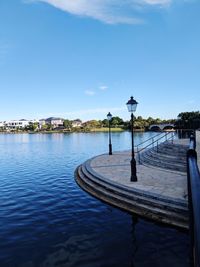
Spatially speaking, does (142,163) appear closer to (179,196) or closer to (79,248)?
(179,196)

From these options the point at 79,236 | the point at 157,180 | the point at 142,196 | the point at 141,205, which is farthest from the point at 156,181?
the point at 79,236

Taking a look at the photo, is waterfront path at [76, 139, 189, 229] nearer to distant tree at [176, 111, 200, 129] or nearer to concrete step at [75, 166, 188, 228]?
concrete step at [75, 166, 188, 228]

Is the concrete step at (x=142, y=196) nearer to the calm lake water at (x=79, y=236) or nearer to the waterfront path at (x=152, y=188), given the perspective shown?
the waterfront path at (x=152, y=188)

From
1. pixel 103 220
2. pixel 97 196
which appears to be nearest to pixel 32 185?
pixel 97 196

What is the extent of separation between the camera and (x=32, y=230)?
10.1m

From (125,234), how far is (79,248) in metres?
1.78

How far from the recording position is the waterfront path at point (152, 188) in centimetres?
1008

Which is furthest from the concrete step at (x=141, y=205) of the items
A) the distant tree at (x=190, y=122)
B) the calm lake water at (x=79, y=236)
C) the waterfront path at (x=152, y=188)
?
the distant tree at (x=190, y=122)

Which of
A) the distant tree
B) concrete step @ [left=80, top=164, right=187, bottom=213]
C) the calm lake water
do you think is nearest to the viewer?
the calm lake water

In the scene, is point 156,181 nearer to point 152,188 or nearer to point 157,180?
point 157,180

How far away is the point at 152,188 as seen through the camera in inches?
493

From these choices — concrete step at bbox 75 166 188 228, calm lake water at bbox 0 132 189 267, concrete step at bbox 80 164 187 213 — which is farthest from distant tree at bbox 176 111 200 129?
calm lake water at bbox 0 132 189 267

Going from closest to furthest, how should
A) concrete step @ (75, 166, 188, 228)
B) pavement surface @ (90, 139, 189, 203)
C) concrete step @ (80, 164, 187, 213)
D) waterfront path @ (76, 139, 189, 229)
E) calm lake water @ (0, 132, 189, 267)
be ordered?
calm lake water @ (0, 132, 189, 267), concrete step @ (75, 166, 188, 228), concrete step @ (80, 164, 187, 213), waterfront path @ (76, 139, 189, 229), pavement surface @ (90, 139, 189, 203)

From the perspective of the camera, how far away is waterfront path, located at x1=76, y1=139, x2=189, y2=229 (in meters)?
10.1
